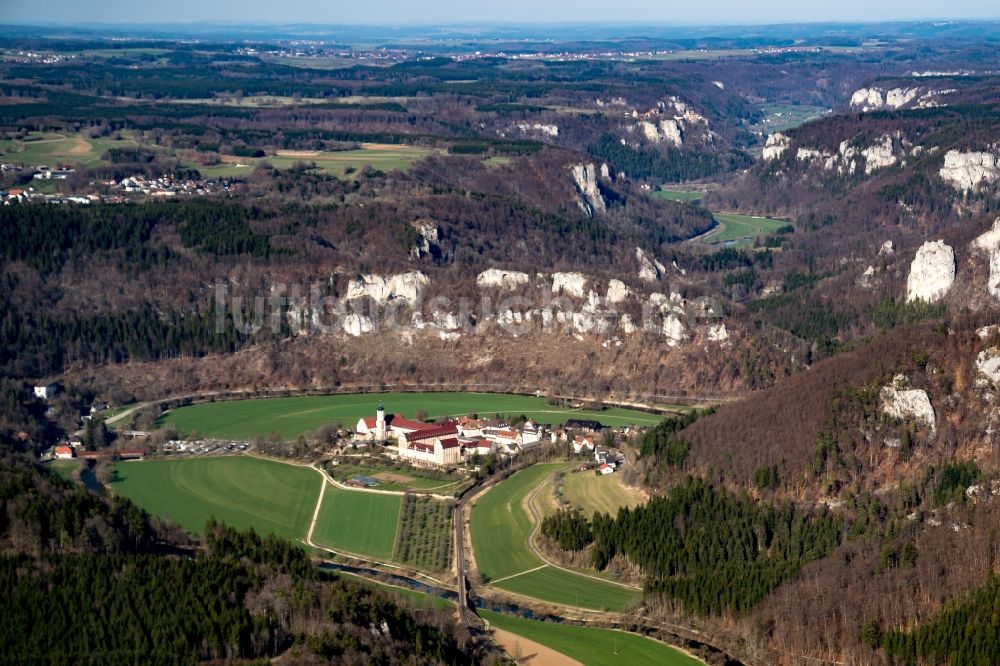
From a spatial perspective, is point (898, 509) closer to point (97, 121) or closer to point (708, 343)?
point (708, 343)

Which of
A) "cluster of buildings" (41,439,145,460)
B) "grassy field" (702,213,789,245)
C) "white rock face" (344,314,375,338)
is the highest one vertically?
"white rock face" (344,314,375,338)

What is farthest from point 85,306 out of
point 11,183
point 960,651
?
point 960,651

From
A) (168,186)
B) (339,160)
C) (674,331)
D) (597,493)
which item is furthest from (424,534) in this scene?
(339,160)

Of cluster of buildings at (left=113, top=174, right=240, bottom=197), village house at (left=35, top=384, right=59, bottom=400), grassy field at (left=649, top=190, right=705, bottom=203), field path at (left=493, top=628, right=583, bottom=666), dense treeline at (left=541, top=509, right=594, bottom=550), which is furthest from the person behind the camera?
grassy field at (left=649, top=190, right=705, bottom=203)

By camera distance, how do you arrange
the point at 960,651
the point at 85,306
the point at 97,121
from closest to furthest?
1. the point at 960,651
2. the point at 85,306
3. the point at 97,121

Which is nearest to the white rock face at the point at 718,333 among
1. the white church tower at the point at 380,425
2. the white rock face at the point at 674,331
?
the white rock face at the point at 674,331

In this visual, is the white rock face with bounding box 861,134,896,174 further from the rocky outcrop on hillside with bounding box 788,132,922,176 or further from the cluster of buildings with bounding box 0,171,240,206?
the cluster of buildings with bounding box 0,171,240,206

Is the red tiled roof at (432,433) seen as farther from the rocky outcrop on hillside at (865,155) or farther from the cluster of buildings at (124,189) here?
the rocky outcrop on hillside at (865,155)

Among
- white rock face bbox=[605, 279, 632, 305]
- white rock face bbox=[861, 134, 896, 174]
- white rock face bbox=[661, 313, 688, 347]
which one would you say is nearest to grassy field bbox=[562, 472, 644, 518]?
white rock face bbox=[661, 313, 688, 347]
